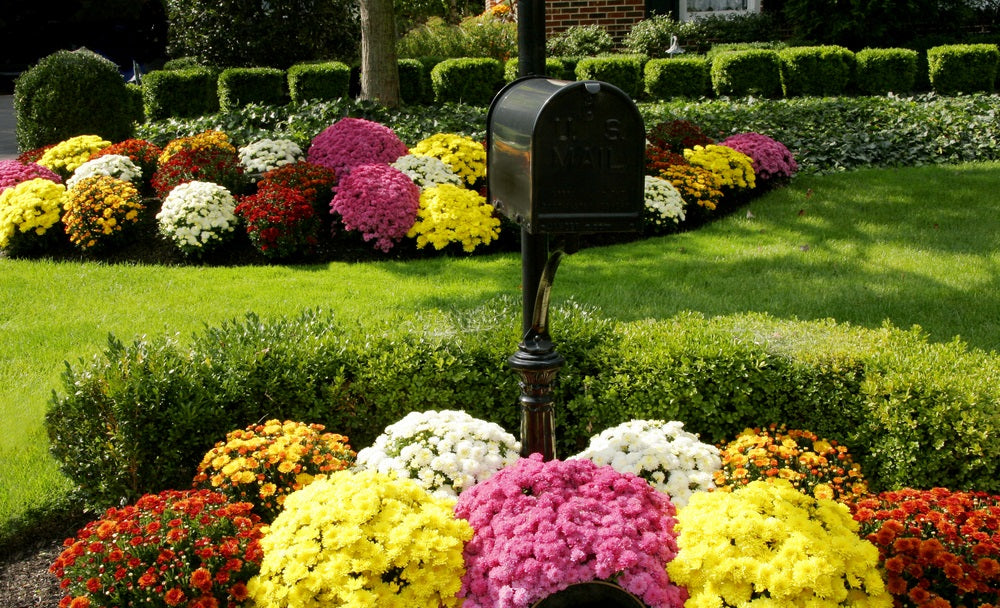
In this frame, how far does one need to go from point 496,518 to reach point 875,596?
1109 millimetres

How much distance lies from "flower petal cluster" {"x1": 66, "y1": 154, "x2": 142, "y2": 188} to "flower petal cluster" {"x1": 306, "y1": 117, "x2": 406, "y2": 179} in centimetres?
164

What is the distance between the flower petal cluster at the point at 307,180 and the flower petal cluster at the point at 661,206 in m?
2.73

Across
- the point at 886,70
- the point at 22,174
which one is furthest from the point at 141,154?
the point at 886,70

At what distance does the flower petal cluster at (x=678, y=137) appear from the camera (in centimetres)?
919

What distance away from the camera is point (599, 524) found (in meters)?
2.78

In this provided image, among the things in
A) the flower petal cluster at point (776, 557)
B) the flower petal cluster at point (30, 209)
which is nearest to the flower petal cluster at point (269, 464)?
the flower petal cluster at point (776, 557)

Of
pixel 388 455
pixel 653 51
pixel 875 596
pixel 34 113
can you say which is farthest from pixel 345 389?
pixel 653 51

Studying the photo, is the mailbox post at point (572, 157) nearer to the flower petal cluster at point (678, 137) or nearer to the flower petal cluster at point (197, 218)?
the flower petal cluster at point (197, 218)

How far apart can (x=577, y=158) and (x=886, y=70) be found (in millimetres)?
12982

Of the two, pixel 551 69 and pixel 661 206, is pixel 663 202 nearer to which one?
pixel 661 206

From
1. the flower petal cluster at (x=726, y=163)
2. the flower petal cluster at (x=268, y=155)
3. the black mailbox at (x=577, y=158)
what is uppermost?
the black mailbox at (x=577, y=158)

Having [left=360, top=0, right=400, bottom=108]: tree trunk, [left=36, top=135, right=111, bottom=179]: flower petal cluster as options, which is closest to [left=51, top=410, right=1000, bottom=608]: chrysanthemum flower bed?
[left=36, top=135, right=111, bottom=179]: flower petal cluster

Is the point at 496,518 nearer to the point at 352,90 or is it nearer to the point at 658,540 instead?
the point at 658,540

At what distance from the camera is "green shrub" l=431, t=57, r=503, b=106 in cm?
1462
